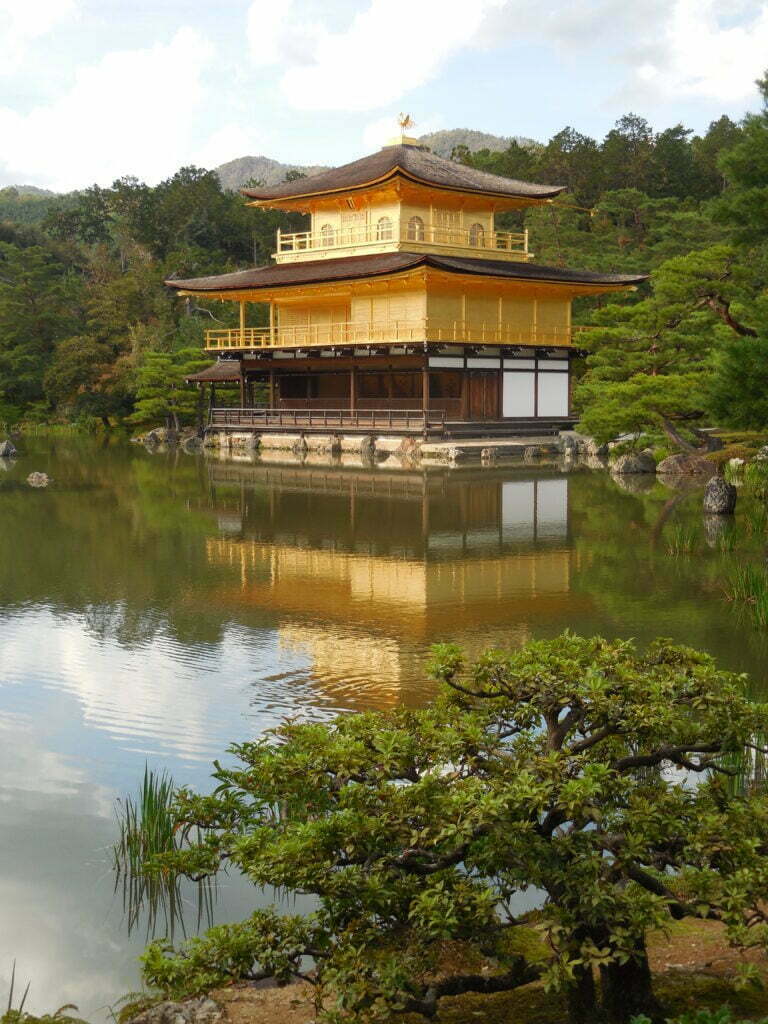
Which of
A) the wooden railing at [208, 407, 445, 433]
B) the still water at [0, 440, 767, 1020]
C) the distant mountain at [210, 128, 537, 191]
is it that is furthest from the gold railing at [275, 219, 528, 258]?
the distant mountain at [210, 128, 537, 191]

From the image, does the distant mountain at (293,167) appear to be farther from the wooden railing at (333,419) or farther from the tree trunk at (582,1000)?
the tree trunk at (582,1000)

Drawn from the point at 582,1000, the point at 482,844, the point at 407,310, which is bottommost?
the point at 582,1000

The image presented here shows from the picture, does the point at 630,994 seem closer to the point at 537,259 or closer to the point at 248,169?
the point at 537,259

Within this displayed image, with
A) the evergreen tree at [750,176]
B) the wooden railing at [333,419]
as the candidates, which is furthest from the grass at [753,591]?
the wooden railing at [333,419]

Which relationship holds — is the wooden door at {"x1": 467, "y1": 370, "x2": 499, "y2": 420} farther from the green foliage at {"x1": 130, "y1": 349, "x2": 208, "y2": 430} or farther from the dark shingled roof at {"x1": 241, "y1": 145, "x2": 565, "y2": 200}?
the green foliage at {"x1": 130, "y1": 349, "x2": 208, "y2": 430}

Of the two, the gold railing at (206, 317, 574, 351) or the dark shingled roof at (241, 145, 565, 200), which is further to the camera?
the dark shingled roof at (241, 145, 565, 200)

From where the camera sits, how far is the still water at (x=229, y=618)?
552 centimetres

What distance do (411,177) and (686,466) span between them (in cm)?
1489

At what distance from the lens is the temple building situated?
1389 inches

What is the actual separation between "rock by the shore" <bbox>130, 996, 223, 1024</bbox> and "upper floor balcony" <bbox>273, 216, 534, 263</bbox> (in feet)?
116

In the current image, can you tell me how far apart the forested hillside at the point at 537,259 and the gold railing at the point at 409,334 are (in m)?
2.57

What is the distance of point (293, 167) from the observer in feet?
561

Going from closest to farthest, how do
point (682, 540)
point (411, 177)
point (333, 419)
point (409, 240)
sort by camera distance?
point (682, 540)
point (411, 177)
point (333, 419)
point (409, 240)

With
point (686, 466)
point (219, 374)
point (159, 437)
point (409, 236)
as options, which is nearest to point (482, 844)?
point (686, 466)
